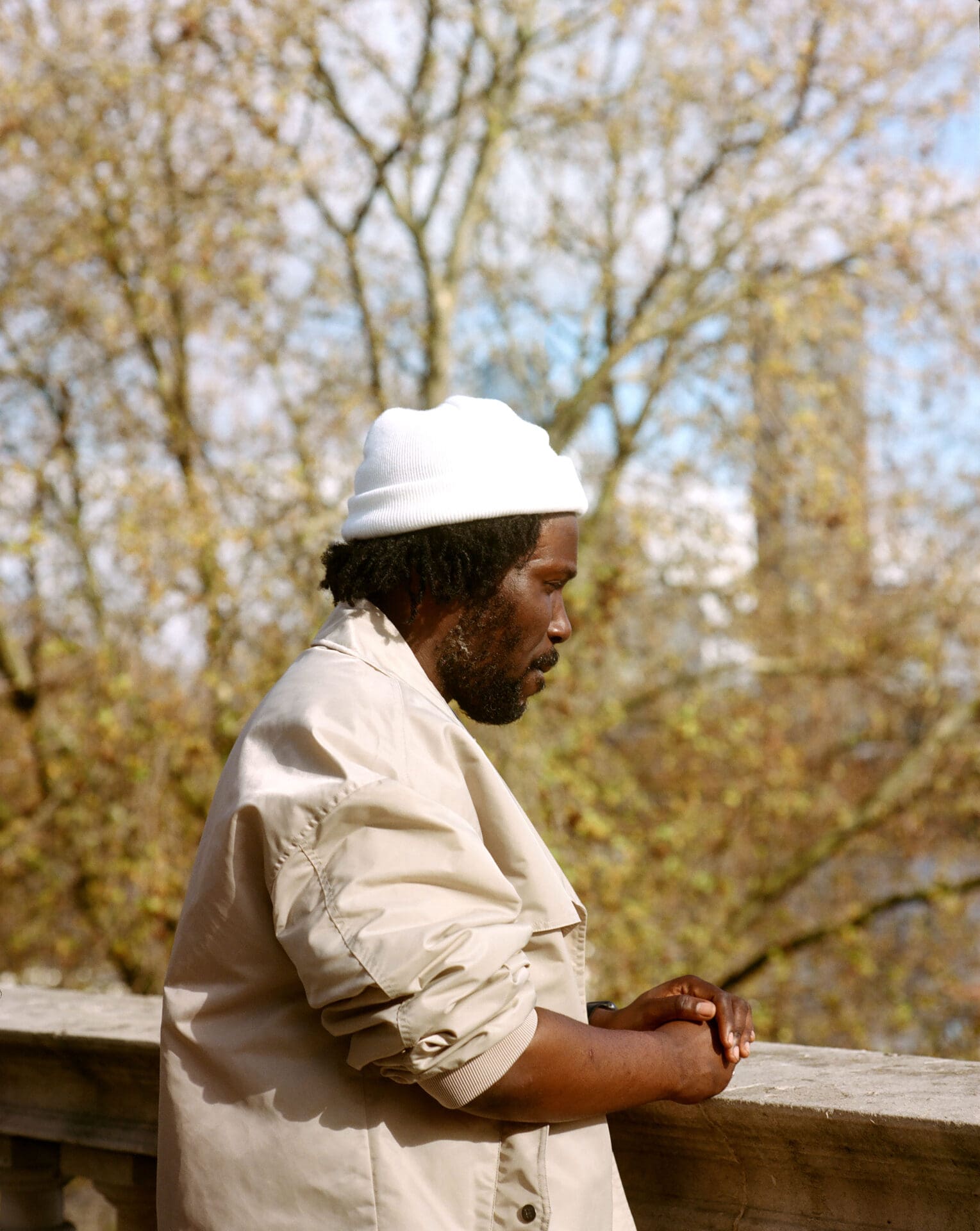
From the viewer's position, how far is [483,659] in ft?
5.98

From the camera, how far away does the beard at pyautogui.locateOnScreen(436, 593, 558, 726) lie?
5.95 feet

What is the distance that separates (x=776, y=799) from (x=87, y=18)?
265 inches

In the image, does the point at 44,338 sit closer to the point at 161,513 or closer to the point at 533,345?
the point at 161,513

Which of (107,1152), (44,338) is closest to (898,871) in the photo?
(44,338)

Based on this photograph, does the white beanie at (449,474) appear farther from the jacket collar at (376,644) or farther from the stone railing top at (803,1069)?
the stone railing top at (803,1069)

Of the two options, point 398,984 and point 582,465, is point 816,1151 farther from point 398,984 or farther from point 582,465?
point 582,465

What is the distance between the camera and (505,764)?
7.40 meters

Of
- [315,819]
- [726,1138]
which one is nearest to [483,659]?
[315,819]

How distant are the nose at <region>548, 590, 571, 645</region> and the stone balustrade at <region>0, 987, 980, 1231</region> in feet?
2.11

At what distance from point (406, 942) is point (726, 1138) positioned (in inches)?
28.0

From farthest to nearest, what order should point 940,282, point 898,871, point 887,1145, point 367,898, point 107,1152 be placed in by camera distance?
point 898,871 → point 940,282 → point 107,1152 → point 887,1145 → point 367,898

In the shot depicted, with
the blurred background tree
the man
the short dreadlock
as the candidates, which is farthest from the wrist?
the blurred background tree

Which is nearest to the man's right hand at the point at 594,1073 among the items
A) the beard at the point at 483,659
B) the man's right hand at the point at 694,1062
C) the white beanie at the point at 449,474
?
the man's right hand at the point at 694,1062

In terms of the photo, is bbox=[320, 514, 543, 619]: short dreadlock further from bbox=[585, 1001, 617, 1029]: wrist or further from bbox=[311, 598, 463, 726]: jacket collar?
bbox=[585, 1001, 617, 1029]: wrist
